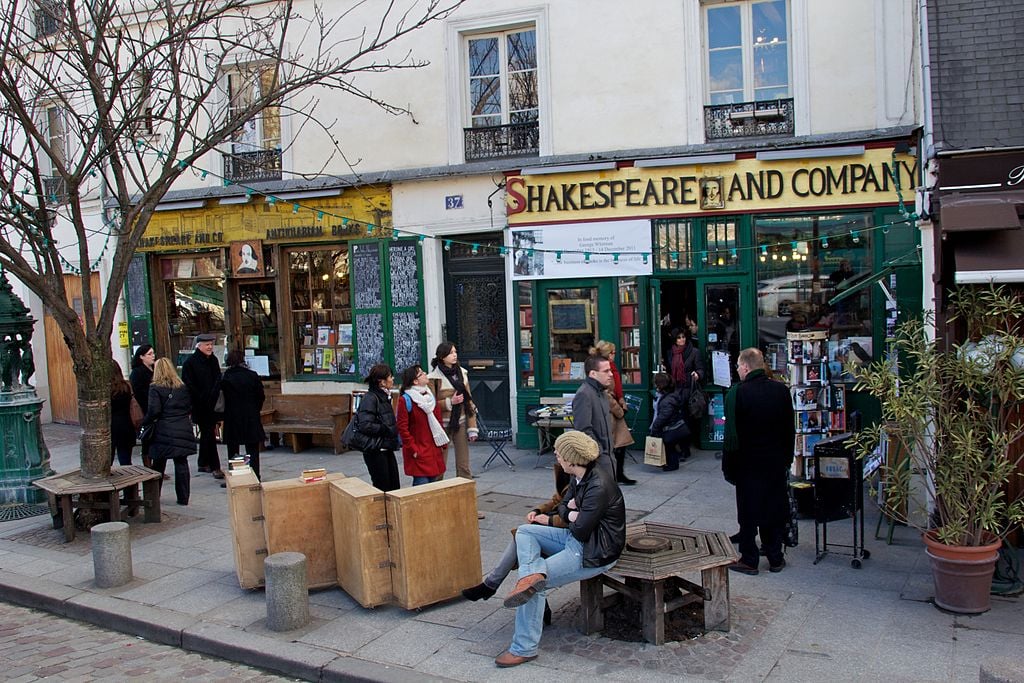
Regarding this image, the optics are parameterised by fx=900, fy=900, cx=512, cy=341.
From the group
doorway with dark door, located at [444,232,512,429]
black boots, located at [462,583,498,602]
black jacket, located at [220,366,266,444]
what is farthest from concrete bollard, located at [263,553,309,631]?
doorway with dark door, located at [444,232,512,429]

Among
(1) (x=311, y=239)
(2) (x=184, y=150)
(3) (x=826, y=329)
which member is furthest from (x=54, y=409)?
(3) (x=826, y=329)

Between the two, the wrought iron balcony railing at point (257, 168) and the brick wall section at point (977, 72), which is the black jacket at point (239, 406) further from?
the brick wall section at point (977, 72)

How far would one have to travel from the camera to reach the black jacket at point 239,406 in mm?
10391

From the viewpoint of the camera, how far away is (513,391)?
12.7 m

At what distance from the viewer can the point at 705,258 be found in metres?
11.8

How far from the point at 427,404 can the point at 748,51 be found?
671cm

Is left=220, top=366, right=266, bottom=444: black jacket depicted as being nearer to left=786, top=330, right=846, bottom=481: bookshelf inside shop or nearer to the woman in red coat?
the woman in red coat

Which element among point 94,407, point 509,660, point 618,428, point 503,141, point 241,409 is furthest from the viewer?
point 503,141

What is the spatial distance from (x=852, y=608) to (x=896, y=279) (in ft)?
18.3

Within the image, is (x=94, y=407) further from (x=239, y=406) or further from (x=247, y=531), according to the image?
(x=247, y=531)

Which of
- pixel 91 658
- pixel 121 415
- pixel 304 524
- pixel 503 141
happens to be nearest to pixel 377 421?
pixel 304 524

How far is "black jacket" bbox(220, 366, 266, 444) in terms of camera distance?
10391mm

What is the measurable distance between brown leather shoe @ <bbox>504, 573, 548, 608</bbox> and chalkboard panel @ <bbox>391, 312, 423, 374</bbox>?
26.2 ft

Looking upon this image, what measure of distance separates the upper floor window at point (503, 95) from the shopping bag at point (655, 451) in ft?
14.7
